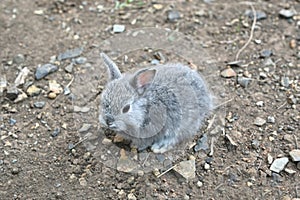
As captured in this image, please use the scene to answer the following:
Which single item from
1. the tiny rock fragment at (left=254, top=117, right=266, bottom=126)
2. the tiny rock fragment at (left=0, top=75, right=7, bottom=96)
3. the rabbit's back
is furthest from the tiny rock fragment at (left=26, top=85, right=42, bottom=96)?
the tiny rock fragment at (left=254, top=117, right=266, bottom=126)

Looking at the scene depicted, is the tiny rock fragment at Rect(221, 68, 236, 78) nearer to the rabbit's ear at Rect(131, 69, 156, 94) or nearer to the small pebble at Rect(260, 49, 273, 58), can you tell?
the small pebble at Rect(260, 49, 273, 58)

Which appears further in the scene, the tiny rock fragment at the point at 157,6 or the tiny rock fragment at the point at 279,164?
the tiny rock fragment at the point at 157,6

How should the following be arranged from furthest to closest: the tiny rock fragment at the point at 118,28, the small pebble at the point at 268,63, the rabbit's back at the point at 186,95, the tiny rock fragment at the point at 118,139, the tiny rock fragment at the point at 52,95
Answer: the tiny rock fragment at the point at 118,28 → the small pebble at the point at 268,63 → the tiny rock fragment at the point at 52,95 → the tiny rock fragment at the point at 118,139 → the rabbit's back at the point at 186,95

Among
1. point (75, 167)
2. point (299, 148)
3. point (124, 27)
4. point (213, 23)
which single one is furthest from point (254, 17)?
point (75, 167)

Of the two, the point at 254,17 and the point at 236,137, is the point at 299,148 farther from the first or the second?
the point at 254,17

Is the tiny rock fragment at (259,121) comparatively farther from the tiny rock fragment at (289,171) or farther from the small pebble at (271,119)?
the tiny rock fragment at (289,171)

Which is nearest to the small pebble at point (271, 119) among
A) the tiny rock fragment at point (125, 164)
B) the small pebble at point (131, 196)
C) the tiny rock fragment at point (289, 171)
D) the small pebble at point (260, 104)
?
the small pebble at point (260, 104)
